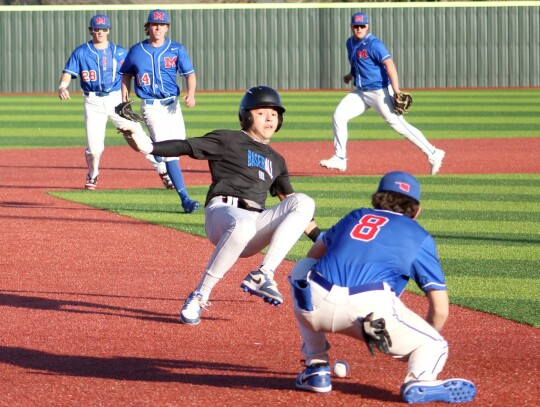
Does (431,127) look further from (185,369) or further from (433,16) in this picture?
(185,369)

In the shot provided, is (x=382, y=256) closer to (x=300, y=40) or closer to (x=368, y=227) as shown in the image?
(x=368, y=227)

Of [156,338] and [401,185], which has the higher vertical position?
[401,185]

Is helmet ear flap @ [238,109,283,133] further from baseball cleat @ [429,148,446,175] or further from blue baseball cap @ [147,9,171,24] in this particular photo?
baseball cleat @ [429,148,446,175]

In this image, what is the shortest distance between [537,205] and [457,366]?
6712 millimetres

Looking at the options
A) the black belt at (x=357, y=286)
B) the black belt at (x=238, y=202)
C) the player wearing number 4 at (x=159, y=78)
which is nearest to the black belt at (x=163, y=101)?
the player wearing number 4 at (x=159, y=78)

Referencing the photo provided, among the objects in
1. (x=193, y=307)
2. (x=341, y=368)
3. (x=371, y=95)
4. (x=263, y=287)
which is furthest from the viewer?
(x=371, y=95)

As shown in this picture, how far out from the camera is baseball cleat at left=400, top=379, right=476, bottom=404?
4.93m

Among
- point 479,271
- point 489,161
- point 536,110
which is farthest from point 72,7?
point 479,271

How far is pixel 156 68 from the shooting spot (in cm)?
1243

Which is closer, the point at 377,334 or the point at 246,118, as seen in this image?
the point at 377,334

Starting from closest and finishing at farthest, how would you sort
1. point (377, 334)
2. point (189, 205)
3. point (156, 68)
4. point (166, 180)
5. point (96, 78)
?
point (377, 334) → point (189, 205) → point (156, 68) → point (166, 180) → point (96, 78)

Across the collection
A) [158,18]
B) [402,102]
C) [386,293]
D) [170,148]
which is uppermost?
[158,18]

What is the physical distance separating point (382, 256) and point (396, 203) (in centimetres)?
30

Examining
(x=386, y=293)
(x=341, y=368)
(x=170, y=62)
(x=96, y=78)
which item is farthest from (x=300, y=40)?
(x=386, y=293)
